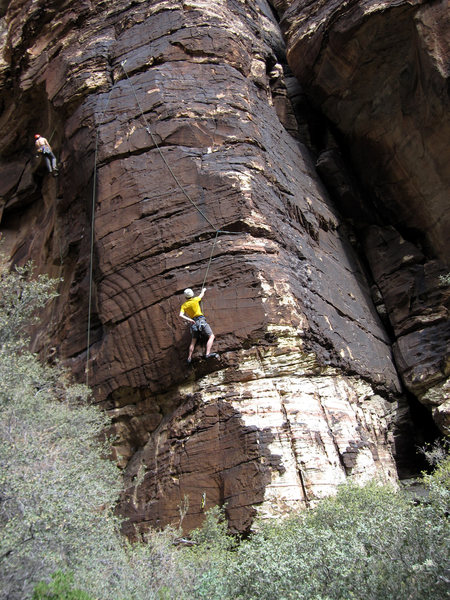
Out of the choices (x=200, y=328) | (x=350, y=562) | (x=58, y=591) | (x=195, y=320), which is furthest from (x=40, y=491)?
(x=195, y=320)

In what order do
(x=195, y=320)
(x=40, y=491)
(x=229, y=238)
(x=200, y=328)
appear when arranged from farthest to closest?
(x=229, y=238) → (x=195, y=320) → (x=200, y=328) → (x=40, y=491)

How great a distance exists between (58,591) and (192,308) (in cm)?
531

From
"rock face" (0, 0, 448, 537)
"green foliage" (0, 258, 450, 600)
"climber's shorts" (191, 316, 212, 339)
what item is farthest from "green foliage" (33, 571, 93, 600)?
"climber's shorts" (191, 316, 212, 339)

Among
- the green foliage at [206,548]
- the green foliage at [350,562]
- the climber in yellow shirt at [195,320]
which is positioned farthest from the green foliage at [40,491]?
the climber in yellow shirt at [195,320]

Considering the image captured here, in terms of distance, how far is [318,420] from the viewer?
8836mm

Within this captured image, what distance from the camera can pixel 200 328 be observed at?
30.7ft

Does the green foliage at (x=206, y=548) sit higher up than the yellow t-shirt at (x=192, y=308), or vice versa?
the yellow t-shirt at (x=192, y=308)

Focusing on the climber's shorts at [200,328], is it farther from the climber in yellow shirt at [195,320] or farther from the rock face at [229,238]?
the rock face at [229,238]

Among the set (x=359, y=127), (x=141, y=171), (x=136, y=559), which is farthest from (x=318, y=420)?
(x=359, y=127)

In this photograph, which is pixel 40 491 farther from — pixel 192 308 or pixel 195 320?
pixel 192 308

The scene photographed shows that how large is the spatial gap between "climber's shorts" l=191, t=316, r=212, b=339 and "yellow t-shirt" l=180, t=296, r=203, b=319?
0.11m

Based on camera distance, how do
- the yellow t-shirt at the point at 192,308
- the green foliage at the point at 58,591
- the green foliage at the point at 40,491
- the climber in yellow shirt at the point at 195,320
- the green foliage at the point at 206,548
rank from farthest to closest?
the yellow t-shirt at the point at 192,308 < the climber in yellow shirt at the point at 195,320 < the green foliage at the point at 40,491 < the green foliage at the point at 58,591 < the green foliage at the point at 206,548

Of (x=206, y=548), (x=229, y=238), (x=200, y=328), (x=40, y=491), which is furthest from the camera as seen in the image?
(x=229, y=238)

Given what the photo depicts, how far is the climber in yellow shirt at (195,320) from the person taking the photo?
934 centimetres
